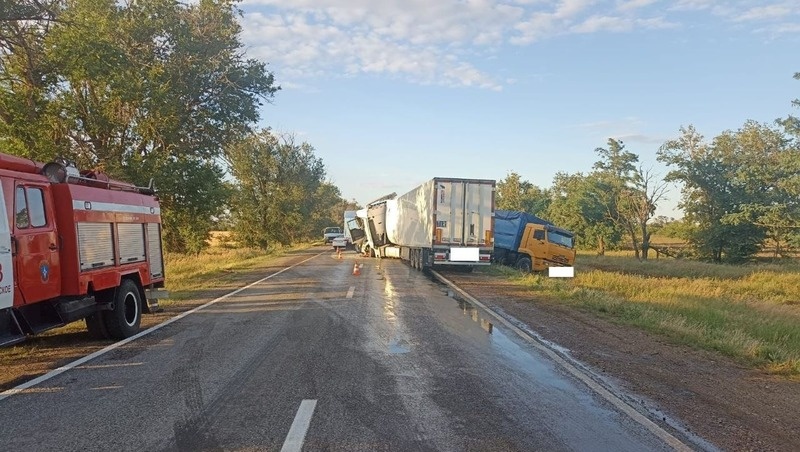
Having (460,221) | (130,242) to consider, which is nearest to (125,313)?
(130,242)

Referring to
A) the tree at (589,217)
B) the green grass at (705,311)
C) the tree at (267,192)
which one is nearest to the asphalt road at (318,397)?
the green grass at (705,311)

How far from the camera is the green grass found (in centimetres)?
943

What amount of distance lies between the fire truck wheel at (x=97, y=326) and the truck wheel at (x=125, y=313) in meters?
0.06

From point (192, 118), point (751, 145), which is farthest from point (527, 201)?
point (192, 118)

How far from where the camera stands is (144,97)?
21.3 meters

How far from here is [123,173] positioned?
22.1 meters

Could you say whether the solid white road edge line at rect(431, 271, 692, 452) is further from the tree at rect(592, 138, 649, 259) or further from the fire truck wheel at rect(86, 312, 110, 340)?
the tree at rect(592, 138, 649, 259)

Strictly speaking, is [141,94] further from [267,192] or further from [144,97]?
[267,192]

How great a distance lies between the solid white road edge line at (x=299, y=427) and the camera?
4.58 metres

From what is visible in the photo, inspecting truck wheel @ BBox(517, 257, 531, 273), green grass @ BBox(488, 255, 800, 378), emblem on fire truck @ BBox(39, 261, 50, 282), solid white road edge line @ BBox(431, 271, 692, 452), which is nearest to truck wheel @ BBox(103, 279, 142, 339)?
emblem on fire truck @ BBox(39, 261, 50, 282)

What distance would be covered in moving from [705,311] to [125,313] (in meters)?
13.1

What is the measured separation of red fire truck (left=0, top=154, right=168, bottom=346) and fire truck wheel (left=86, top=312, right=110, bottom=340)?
0.02 m

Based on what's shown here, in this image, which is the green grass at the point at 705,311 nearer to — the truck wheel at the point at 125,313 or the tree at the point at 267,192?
the truck wheel at the point at 125,313

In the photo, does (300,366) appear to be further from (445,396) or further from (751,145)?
(751,145)
